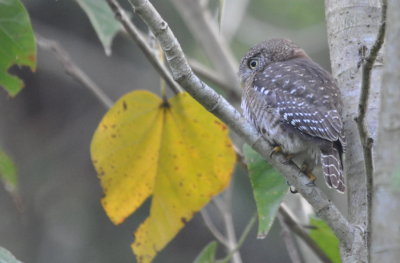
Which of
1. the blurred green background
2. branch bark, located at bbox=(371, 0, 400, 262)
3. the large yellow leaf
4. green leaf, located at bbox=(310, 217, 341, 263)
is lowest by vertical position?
the blurred green background

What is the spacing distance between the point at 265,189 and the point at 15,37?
1.14 metres

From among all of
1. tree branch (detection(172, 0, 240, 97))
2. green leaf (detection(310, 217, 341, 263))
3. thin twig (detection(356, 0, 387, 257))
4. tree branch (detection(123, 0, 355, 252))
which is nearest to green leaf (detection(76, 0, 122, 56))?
tree branch (detection(123, 0, 355, 252))

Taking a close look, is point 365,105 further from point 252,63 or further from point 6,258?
point 252,63

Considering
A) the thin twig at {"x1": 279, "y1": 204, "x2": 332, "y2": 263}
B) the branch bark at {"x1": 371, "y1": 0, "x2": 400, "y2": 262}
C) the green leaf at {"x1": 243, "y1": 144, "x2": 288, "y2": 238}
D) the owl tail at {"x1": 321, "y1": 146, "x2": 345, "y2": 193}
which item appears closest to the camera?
the branch bark at {"x1": 371, "y1": 0, "x2": 400, "y2": 262}

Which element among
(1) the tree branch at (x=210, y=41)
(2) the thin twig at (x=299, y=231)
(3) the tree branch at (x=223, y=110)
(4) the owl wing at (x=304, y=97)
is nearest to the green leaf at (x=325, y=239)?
(2) the thin twig at (x=299, y=231)

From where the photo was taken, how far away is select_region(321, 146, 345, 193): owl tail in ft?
10.0

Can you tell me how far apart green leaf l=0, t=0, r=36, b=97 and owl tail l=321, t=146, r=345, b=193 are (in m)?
1.28

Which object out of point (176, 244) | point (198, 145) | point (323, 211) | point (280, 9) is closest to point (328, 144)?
point (198, 145)

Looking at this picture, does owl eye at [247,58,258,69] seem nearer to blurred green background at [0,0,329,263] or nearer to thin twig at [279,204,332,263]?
thin twig at [279,204,332,263]

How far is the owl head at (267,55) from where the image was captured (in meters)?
4.46

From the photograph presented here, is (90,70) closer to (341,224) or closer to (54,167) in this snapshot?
(54,167)

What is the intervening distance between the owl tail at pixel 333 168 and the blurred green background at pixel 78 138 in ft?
11.6

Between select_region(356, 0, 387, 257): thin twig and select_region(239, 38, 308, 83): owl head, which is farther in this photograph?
select_region(239, 38, 308, 83): owl head

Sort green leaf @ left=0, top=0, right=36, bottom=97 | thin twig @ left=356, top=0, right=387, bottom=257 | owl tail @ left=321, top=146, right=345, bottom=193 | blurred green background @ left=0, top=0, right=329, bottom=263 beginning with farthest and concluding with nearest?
blurred green background @ left=0, top=0, right=329, bottom=263, owl tail @ left=321, top=146, right=345, bottom=193, green leaf @ left=0, top=0, right=36, bottom=97, thin twig @ left=356, top=0, right=387, bottom=257
